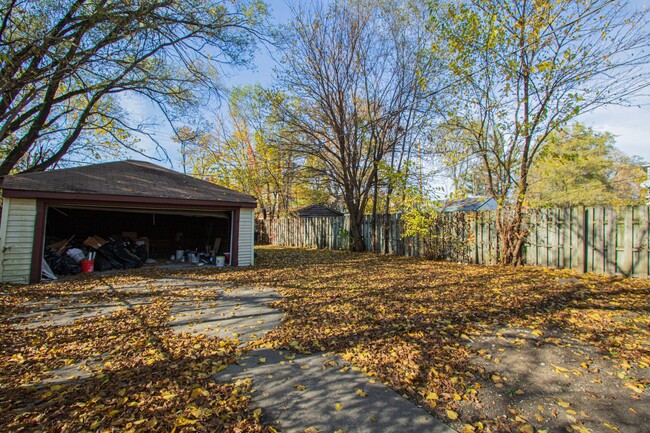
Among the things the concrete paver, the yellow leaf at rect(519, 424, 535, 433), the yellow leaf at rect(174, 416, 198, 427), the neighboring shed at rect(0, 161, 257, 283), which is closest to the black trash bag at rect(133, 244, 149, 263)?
the neighboring shed at rect(0, 161, 257, 283)

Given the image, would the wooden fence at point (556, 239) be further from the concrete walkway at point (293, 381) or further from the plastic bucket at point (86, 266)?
the plastic bucket at point (86, 266)

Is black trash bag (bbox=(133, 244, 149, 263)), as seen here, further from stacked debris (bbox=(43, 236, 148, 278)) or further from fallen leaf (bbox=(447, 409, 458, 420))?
fallen leaf (bbox=(447, 409, 458, 420))

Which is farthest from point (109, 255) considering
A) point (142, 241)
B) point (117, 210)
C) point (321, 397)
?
point (321, 397)

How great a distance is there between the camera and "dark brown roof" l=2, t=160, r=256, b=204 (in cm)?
723

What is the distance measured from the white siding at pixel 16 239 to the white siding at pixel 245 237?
4.74m

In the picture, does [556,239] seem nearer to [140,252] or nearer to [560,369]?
[560,369]

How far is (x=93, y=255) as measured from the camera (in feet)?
27.4

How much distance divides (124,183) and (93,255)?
2.12 m

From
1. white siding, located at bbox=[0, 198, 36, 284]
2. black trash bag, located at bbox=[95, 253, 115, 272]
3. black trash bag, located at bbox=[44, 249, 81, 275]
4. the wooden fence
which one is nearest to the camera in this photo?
the wooden fence

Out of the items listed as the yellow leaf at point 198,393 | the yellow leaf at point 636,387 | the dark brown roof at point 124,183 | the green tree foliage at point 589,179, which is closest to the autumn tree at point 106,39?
the dark brown roof at point 124,183

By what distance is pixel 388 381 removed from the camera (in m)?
2.54

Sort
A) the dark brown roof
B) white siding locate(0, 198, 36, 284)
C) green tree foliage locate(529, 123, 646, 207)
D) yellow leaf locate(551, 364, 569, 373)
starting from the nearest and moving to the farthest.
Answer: yellow leaf locate(551, 364, 569, 373) < white siding locate(0, 198, 36, 284) < the dark brown roof < green tree foliage locate(529, 123, 646, 207)

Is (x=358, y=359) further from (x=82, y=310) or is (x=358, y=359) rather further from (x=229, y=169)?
(x=229, y=169)

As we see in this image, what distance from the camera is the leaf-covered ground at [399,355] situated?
2.10 meters
